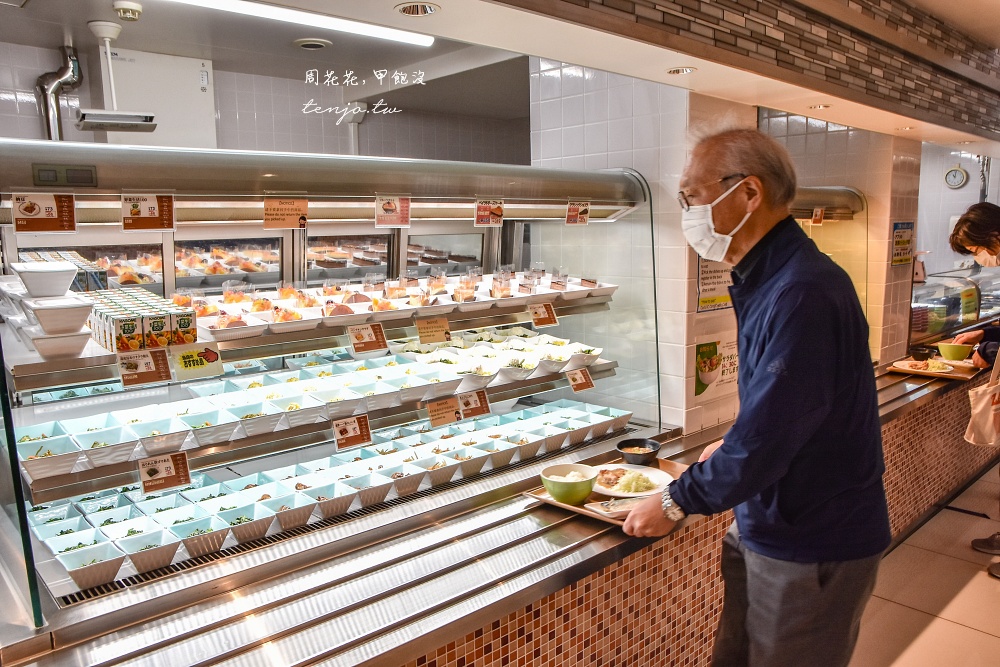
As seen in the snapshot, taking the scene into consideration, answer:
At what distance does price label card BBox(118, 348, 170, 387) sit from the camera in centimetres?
182

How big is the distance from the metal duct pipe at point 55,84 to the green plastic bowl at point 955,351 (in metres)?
6.68

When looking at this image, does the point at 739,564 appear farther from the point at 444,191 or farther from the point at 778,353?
the point at 444,191

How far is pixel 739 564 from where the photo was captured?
2197 millimetres

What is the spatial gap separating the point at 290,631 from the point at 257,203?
1.14 metres

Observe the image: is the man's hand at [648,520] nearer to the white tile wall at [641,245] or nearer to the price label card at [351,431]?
the price label card at [351,431]

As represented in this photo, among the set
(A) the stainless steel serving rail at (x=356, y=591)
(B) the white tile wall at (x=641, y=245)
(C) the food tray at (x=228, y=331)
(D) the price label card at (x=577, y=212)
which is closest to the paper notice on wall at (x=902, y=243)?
(B) the white tile wall at (x=641, y=245)

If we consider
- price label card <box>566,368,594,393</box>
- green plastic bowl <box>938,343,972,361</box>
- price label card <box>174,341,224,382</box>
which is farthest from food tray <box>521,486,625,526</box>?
green plastic bowl <box>938,343,972,361</box>

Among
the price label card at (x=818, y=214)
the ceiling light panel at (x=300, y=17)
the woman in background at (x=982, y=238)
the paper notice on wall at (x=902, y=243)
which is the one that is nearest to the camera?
the ceiling light panel at (x=300, y=17)

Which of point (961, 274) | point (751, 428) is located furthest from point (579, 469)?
point (961, 274)

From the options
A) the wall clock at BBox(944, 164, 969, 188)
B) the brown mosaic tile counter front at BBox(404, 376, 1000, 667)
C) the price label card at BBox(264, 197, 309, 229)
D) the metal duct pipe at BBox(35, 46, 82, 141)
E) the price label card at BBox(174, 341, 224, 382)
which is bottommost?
the brown mosaic tile counter front at BBox(404, 376, 1000, 667)

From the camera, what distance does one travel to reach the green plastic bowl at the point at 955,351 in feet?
15.2

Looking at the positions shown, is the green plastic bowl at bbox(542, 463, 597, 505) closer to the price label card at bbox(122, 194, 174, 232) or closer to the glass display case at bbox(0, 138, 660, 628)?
the glass display case at bbox(0, 138, 660, 628)

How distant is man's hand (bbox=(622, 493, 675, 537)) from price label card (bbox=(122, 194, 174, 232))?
1.48 meters

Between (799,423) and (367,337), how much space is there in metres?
1.29
